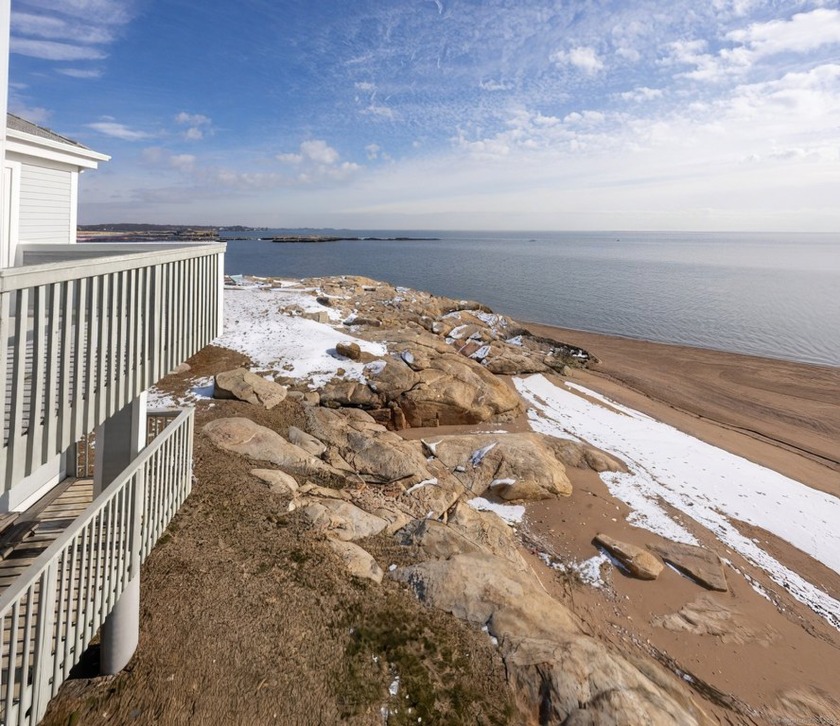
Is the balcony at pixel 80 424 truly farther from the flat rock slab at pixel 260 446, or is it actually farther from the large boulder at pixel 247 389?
the large boulder at pixel 247 389

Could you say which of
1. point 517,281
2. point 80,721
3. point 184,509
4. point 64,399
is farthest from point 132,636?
point 517,281

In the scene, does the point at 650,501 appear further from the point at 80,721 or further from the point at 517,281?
the point at 517,281

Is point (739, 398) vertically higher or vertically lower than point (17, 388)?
lower

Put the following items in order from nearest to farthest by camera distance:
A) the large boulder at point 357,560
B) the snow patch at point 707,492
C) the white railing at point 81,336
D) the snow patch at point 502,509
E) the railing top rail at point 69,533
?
the white railing at point 81,336
the railing top rail at point 69,533
the large boulder at point 357,560
the snow patch at point 707,492
the snow patch at point 502,509

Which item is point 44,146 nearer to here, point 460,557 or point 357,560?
point 357,560

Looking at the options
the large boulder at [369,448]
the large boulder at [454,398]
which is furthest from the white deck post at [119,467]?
the large boulder at [454,398]

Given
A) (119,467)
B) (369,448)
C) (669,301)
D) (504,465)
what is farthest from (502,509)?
(669,301)
